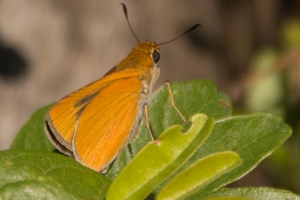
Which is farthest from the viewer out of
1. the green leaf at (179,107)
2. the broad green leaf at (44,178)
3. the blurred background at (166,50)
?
the blurred background at (166,50)

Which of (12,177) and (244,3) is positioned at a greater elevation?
(12,177)

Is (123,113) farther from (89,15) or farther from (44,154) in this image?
(89,15)

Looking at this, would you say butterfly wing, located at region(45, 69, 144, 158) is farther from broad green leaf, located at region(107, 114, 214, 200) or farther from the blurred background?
the blurred background

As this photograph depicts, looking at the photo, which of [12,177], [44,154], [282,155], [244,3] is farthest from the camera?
[244,3]

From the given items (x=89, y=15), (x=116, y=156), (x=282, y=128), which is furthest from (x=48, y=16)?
(x=282, y=128)

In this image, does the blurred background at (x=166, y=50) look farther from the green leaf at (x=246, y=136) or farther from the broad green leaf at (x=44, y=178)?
the broad green leaf at (x=44, y=178)

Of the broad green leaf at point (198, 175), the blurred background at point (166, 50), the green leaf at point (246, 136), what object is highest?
the broad green leaf at point (198, 175)

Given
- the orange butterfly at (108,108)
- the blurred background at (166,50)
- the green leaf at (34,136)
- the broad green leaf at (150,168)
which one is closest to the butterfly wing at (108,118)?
the orange butterfly at (108,108)

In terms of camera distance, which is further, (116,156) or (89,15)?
(89,15)
